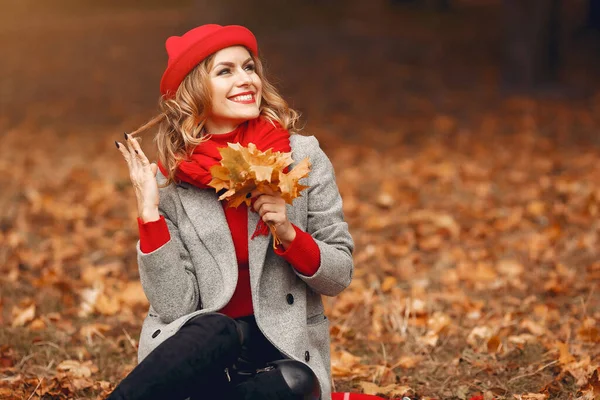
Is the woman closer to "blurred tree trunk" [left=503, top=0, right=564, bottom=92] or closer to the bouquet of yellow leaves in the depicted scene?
the bouquet of yellow leaves

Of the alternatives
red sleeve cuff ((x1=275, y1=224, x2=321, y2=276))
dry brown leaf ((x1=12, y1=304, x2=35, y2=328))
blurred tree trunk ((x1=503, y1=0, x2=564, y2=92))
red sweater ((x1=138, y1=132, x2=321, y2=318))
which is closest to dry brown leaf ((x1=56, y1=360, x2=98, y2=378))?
dry brown leaf ((x1=12, y1=304, x2=35, y2=328))

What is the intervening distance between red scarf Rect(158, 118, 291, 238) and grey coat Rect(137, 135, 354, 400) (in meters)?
0.06

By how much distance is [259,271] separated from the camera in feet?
8.80

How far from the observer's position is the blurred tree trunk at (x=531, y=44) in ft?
31.9

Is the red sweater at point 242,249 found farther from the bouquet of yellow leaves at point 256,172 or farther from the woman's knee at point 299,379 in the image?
the woman's knee at point 299,379

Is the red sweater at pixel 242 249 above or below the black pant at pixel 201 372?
above

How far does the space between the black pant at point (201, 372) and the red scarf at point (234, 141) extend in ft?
1.10

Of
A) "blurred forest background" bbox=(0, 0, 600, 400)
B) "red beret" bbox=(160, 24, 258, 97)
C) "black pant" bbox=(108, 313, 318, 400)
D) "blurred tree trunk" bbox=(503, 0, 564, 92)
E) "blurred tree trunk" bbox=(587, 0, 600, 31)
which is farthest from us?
"blurred tree trunk" bbox=(587, 0, 600, 31)

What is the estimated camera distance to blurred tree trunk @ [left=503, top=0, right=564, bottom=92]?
972 centimetres

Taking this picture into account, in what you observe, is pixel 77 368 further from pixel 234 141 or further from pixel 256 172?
pixel 256 172

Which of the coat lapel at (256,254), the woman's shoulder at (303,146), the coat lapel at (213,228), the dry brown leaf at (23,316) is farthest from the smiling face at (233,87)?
the dry brown leaf at (23,316)

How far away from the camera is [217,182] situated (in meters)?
2.60

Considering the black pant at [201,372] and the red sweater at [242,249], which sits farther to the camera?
the red sweater at [242,249]

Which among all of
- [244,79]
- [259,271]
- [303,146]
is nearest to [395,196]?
[303,146]
